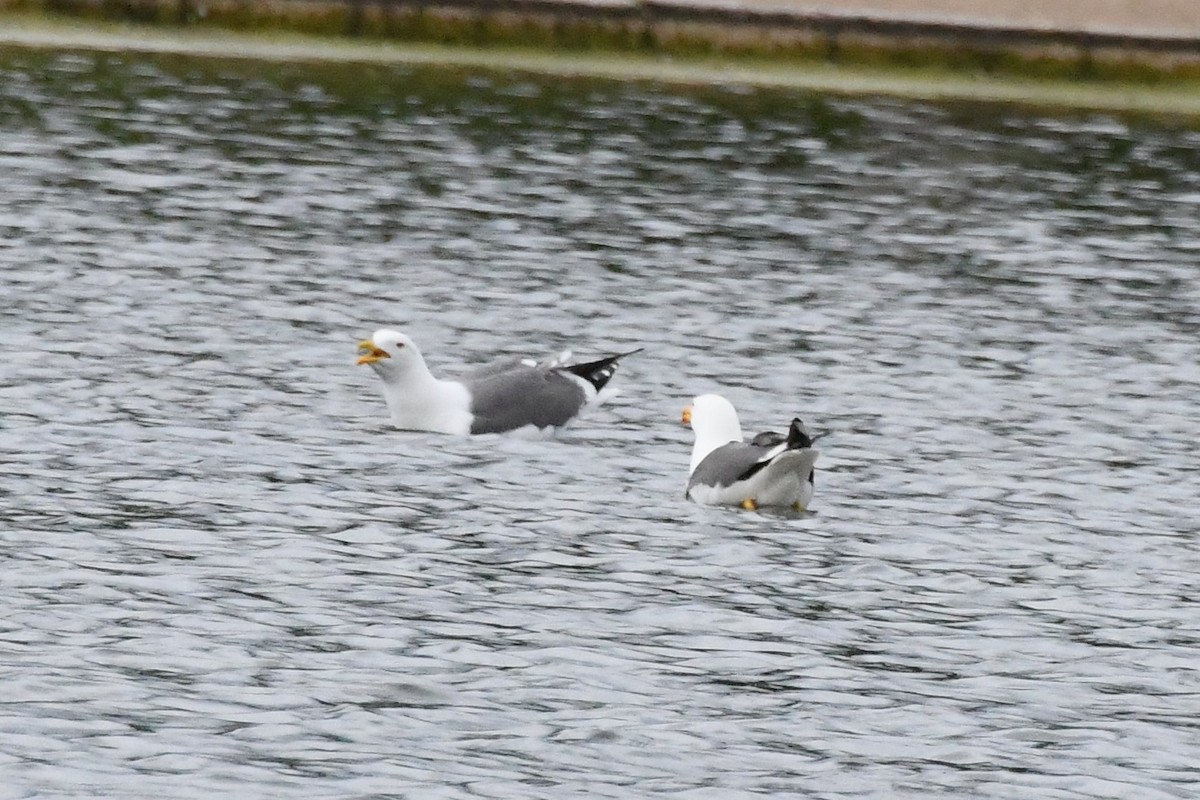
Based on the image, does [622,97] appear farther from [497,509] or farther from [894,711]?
[894,711]

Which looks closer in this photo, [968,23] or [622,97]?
[622,97]

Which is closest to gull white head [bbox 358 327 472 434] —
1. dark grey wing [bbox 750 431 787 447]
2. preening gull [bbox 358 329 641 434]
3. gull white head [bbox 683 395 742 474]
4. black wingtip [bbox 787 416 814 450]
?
preening gull [bbox 358 329 641 434]

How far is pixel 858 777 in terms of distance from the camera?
10.1 m

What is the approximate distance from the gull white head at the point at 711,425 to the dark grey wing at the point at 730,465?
0.22m

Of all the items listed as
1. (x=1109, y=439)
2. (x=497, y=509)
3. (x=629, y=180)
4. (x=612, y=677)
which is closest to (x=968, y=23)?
(x=629, y=180)

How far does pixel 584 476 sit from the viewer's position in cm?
1541

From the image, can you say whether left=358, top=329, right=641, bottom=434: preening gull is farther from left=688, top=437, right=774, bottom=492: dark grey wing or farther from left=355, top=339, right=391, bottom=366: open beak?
left=688, top=437, right=774, bottom=492: dark grey wing

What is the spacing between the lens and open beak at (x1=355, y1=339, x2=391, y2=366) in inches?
642

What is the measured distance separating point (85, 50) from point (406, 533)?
22.3m

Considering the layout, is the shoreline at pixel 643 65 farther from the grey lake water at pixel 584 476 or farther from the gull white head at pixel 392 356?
the gull white head at pixel 392 356

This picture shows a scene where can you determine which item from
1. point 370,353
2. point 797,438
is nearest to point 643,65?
point 370,353

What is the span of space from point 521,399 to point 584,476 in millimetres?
1134

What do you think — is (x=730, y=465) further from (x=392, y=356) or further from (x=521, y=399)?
(x=392, y=356)

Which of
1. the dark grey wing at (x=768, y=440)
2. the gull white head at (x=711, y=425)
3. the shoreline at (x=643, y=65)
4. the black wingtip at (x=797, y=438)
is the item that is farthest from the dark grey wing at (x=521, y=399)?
the shoreline at (x=643, y=65)
